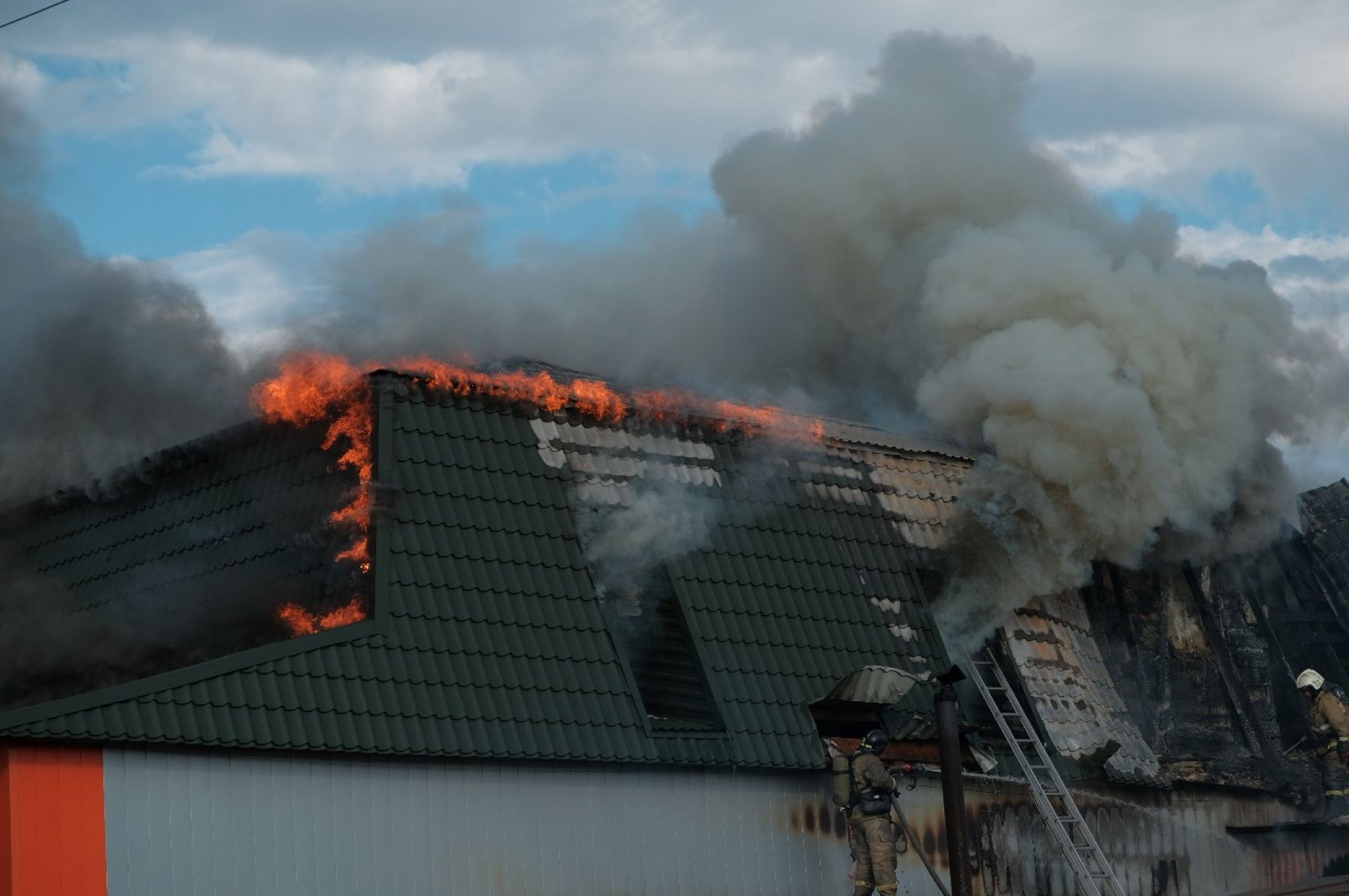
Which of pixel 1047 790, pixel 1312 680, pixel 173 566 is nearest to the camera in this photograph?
pixel 173 566

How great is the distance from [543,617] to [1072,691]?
6.95 meters

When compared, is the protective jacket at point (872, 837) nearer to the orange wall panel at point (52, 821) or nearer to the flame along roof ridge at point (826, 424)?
the flame along roof ridge at point (826, 424)

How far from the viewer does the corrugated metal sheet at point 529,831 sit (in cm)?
1258

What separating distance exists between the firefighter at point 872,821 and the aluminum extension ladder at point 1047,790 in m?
2.57

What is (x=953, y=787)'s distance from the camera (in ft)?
51.9

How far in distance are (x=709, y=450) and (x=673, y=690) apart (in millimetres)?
2905

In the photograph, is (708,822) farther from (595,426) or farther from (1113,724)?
(1113,724)

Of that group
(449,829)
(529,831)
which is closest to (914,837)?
(529,831)

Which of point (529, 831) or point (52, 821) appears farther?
point (529, 831)

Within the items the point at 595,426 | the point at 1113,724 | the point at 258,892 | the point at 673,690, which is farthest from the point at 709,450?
the point at 258,892

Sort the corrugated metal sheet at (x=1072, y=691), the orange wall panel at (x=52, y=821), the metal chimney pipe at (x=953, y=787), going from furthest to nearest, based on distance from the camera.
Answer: the corrugated metal sheet at (x=1072, y=691) → the metal chimney pipe at (x=953, y=787) → the orange wall panel at (x=52, y=821)

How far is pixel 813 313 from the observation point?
25531 mm

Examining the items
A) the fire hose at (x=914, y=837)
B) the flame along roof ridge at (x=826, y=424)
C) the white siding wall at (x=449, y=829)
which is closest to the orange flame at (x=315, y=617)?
the white siding wall at (x=449, y=829)

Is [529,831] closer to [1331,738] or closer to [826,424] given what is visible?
[826,424]
